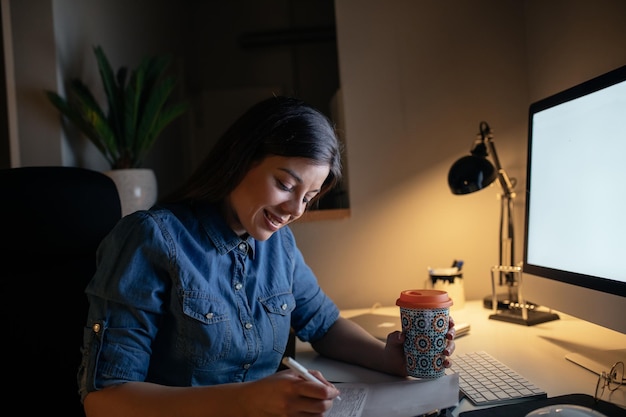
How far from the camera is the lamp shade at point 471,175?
A: 53.5 inches

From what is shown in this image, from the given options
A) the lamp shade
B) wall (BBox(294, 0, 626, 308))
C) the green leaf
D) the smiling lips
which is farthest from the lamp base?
the green leaf

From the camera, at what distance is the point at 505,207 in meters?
1.65

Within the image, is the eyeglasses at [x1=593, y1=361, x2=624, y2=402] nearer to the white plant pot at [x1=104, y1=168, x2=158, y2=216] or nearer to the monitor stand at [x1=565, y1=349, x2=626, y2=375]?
the monitor stand at [x1=565, y1=349, x2=626, y2=375]

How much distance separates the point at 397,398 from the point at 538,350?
1.38ft

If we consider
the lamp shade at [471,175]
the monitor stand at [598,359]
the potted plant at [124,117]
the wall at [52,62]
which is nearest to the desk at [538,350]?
the monitor stand at [598,359]

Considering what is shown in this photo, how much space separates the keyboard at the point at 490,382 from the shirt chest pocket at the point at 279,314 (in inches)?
13.7

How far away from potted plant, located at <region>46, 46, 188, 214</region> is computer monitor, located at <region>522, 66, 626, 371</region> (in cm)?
144

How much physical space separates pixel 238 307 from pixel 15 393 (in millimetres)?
450

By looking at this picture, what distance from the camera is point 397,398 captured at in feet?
2.86

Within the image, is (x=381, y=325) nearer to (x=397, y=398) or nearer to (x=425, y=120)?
(x=397, y=398)

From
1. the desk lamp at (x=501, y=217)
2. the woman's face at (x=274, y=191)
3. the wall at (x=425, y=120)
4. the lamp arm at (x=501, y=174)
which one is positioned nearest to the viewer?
the woman's face at (x=274, y=191)

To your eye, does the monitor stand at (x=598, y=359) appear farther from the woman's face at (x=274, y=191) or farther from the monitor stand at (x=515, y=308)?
the woman's face at (x=274, y=191)

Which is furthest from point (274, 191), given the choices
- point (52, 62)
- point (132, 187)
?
point (52, 62)

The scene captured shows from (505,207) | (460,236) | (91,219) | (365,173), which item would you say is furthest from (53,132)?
(505,207)
